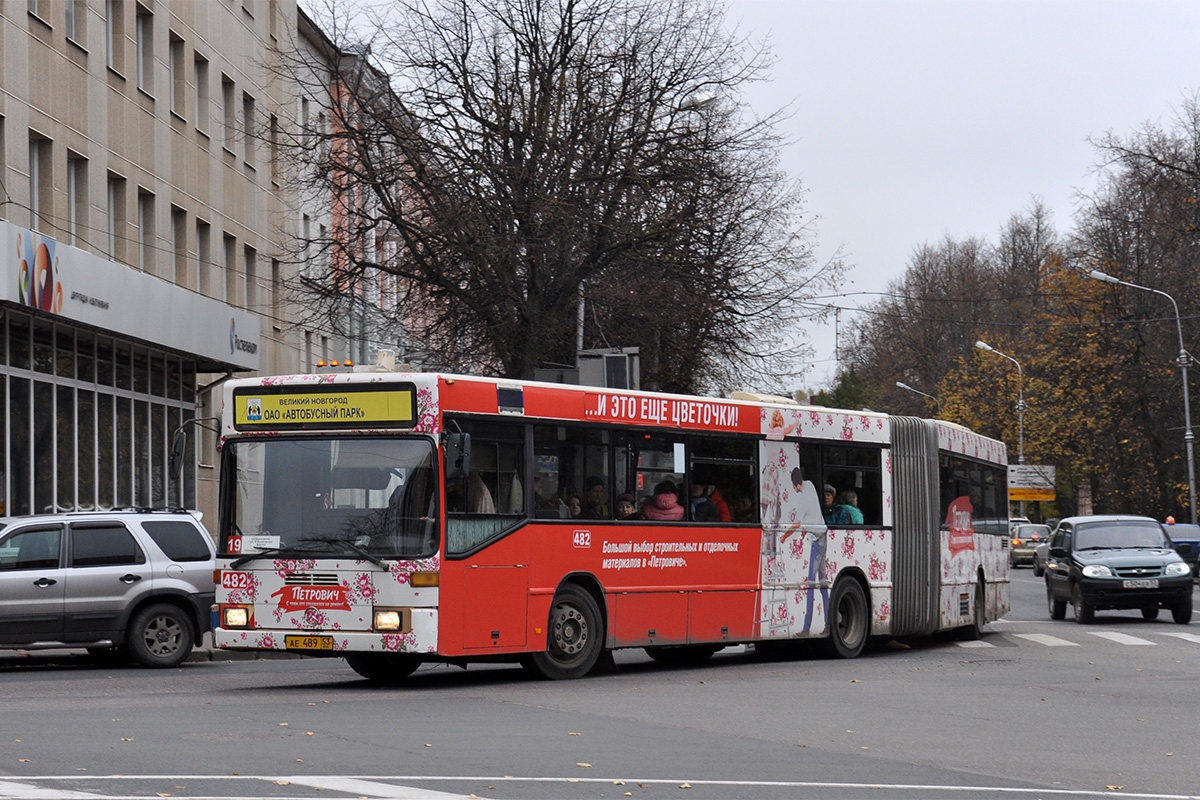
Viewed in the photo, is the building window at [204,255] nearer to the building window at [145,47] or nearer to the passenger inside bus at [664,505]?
the building window at [145,47]

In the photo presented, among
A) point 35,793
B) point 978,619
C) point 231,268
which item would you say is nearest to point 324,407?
point 35,793

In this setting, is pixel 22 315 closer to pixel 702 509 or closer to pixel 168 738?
pixel 702 509

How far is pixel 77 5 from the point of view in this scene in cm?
3006

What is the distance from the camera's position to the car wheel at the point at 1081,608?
88.7 feet

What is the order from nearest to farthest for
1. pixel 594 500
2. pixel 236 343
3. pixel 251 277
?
pixel 594 500 → pixel 236 343 → pixel 251 277

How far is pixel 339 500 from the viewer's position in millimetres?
15094

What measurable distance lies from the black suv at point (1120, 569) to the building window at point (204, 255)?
18839mm

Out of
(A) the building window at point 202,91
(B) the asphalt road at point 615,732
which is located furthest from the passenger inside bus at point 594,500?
(A) the building window at point 202,91

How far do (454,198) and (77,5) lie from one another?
7122mm

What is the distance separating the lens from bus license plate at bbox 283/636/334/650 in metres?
14.9

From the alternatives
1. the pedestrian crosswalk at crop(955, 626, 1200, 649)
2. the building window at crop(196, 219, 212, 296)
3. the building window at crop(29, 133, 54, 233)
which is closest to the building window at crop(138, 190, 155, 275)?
the building window at crop(196, 219, 212, 296)

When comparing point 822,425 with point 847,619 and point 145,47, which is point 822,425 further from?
point 145,47

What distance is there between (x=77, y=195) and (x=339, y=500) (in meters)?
16.9

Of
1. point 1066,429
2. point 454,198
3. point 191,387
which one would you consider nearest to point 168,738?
point 454,198
